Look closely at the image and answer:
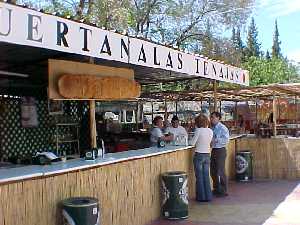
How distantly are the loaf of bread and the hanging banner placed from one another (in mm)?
795

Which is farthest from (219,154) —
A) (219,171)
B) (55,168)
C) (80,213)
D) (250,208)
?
(80,213)

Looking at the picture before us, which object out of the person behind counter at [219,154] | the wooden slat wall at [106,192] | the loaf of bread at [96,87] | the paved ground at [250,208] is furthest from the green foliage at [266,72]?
the wooden slat wall at [106,192]

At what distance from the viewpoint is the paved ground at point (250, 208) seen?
7504mm

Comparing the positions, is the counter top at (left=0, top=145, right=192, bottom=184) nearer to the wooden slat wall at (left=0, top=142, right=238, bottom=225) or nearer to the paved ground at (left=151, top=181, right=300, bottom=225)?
the wooden slat wall at (left=0, top=142, right=238, bottom=225)

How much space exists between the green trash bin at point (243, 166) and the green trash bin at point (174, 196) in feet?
14.1

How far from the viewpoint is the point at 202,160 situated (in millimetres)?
9031

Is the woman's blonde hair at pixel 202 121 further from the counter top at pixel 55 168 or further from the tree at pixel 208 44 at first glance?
the tree at pixel 208 44

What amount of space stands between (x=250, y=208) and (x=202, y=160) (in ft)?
4.05

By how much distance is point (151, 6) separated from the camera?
2177cm

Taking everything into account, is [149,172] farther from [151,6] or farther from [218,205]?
[151,6]

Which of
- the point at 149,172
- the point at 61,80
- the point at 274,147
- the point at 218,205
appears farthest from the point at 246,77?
the point at 61,80

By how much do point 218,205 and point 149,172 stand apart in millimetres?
2008

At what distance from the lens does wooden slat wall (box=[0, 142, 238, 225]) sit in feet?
15.8

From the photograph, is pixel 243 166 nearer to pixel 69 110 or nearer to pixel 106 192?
pixel 69 110
